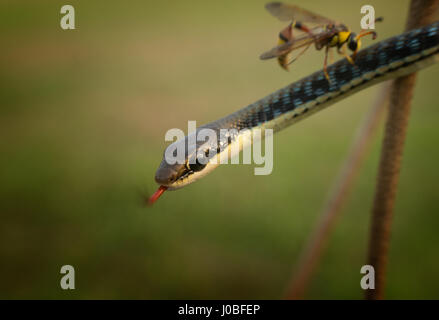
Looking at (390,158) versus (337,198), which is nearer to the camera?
(390,158)

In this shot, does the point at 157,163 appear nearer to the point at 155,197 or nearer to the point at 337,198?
the point at 337,198

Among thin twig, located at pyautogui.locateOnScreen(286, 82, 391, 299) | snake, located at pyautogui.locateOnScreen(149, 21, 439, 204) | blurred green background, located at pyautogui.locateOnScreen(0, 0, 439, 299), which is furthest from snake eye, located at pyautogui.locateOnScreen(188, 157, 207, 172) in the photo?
A: thin twig, located at pyautogui.locateOnScreen(286, 82, 391, 299)

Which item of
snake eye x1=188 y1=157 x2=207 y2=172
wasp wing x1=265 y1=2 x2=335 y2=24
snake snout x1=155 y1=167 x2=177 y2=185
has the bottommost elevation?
snake snout x1=155 y1=167 x2=177 y2=185

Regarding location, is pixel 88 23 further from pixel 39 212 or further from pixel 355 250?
pixel 355 250

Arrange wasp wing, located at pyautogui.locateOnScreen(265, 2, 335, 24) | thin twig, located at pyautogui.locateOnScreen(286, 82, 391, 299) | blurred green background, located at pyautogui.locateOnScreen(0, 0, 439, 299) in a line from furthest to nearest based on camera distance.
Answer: blurred green background, located at pyautogui.locateOnScreen(0, 0, 439, 299) → thin twig, located at pyautogui.locateOnScreen(286, 82, 391, 299) → wasp wing, located at pyautogui.locateOnScreen(265, 2, 335, 24)

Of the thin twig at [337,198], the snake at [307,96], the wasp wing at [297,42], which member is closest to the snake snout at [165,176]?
the snake at [307,96]

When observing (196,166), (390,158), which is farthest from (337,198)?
(196,166)

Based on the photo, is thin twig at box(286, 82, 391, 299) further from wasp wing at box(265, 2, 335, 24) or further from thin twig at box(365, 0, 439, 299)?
wasp wing at box(265, 2, 335, 24)
